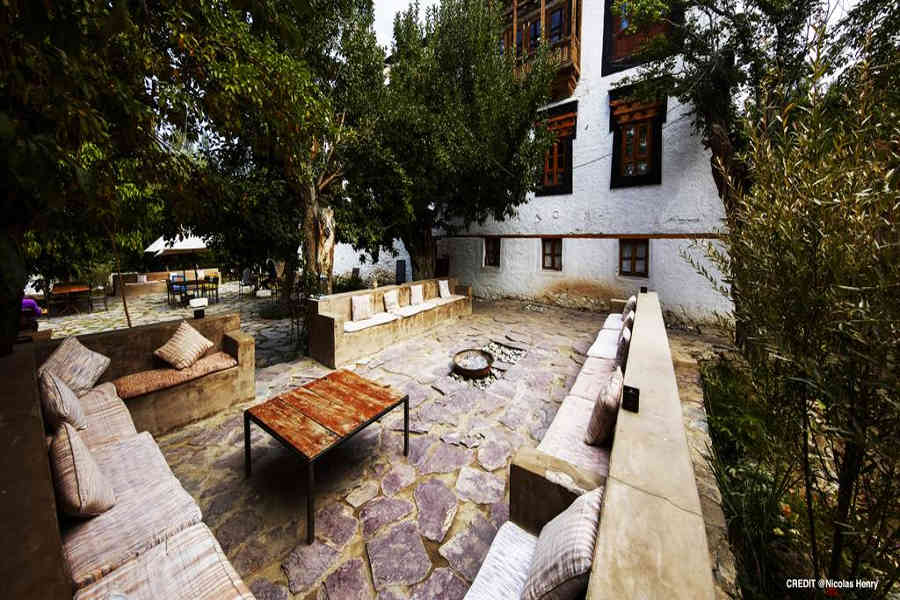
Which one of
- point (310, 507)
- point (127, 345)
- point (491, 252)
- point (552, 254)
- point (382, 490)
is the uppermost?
point (491, 252)

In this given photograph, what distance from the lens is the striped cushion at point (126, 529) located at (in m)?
1.71

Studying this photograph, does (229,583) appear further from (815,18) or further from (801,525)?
(815,18)

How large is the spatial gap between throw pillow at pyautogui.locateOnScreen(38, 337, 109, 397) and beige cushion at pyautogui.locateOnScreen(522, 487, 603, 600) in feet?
14.8

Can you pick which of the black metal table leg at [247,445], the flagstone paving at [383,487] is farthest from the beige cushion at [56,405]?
the black metal table leg at [247,445]

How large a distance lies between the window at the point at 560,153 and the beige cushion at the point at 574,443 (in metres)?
8.79

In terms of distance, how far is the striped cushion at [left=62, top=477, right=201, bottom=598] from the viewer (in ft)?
5.59

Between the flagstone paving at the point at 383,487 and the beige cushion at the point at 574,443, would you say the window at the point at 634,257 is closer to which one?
the flagstone paving at the point at 383,487

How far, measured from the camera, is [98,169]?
10.2 feet

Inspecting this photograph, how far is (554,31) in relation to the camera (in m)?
10.1

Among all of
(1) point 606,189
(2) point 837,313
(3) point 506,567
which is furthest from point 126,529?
(1) point 606,189

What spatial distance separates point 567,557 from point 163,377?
4.55m

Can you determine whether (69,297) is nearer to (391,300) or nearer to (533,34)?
(391,300)

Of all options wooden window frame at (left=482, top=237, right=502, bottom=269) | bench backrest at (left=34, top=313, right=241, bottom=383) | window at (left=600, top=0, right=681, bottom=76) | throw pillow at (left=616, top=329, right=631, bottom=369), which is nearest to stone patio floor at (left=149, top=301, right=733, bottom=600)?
bench backrest at (left=34, top=313, right=241, bottom=383)

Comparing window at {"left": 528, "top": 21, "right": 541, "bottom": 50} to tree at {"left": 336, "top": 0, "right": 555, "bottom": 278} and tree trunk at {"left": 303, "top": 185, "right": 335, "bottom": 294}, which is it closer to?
tree at {"left": 336, "top": 0, "right": 555, "bottom": 278}
